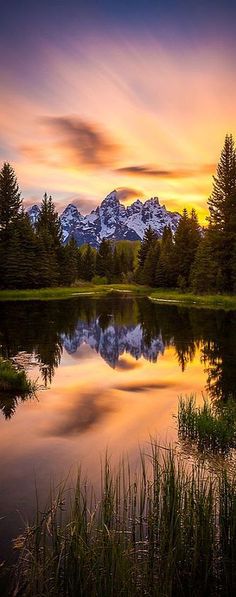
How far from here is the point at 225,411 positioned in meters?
13.3

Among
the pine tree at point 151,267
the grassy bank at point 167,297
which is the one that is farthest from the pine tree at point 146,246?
the grassy bank at point 167,297

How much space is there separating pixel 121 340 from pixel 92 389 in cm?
1570

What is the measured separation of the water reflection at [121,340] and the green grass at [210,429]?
2961 millimetres

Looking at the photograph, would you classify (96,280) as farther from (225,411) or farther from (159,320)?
(225,411)

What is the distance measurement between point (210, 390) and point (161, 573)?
12.7m

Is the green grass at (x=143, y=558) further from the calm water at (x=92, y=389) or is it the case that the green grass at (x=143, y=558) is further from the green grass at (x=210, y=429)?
the green grass at (x=210, y=429)

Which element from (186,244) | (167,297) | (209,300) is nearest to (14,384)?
(209,300)

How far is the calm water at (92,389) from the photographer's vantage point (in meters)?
10.6

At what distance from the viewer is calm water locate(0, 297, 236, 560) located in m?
10.6

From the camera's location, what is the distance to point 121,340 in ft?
114

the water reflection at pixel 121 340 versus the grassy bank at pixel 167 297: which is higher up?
the grassy bank at pixel 167 297

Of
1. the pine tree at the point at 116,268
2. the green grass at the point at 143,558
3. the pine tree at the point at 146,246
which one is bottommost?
the green grass at the point at 143,558

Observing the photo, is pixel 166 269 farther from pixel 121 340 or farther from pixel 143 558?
pixel 143 558

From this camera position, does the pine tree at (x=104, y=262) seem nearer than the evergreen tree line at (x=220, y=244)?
No
